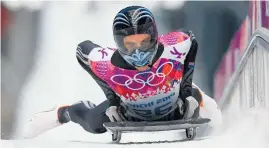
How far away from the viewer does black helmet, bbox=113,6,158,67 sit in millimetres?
2381

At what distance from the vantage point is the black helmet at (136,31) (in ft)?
7.81

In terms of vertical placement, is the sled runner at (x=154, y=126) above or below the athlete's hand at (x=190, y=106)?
below

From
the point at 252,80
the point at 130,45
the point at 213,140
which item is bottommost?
the point at 213,140

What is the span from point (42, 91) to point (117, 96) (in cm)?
58

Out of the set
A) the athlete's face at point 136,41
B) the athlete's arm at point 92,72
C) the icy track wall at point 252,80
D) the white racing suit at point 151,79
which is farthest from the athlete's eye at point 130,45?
the icy track wall at point 252,80

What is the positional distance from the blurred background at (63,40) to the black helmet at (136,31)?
527mm

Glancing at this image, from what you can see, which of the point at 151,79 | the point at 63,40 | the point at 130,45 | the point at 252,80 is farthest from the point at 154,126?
the point at 63,40

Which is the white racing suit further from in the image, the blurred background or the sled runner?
Result: the blurred background

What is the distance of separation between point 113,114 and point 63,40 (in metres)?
0.64

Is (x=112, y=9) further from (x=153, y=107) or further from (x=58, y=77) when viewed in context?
(x=153, y=107)

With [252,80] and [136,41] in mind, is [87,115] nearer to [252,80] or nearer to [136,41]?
[136,41]

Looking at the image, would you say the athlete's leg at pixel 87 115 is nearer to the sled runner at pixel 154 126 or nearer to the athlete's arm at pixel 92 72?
the athlete's arm at pixel 92 72

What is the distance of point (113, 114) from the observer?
8.61ft

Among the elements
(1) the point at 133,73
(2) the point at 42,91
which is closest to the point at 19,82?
(2) the point at 42,91
